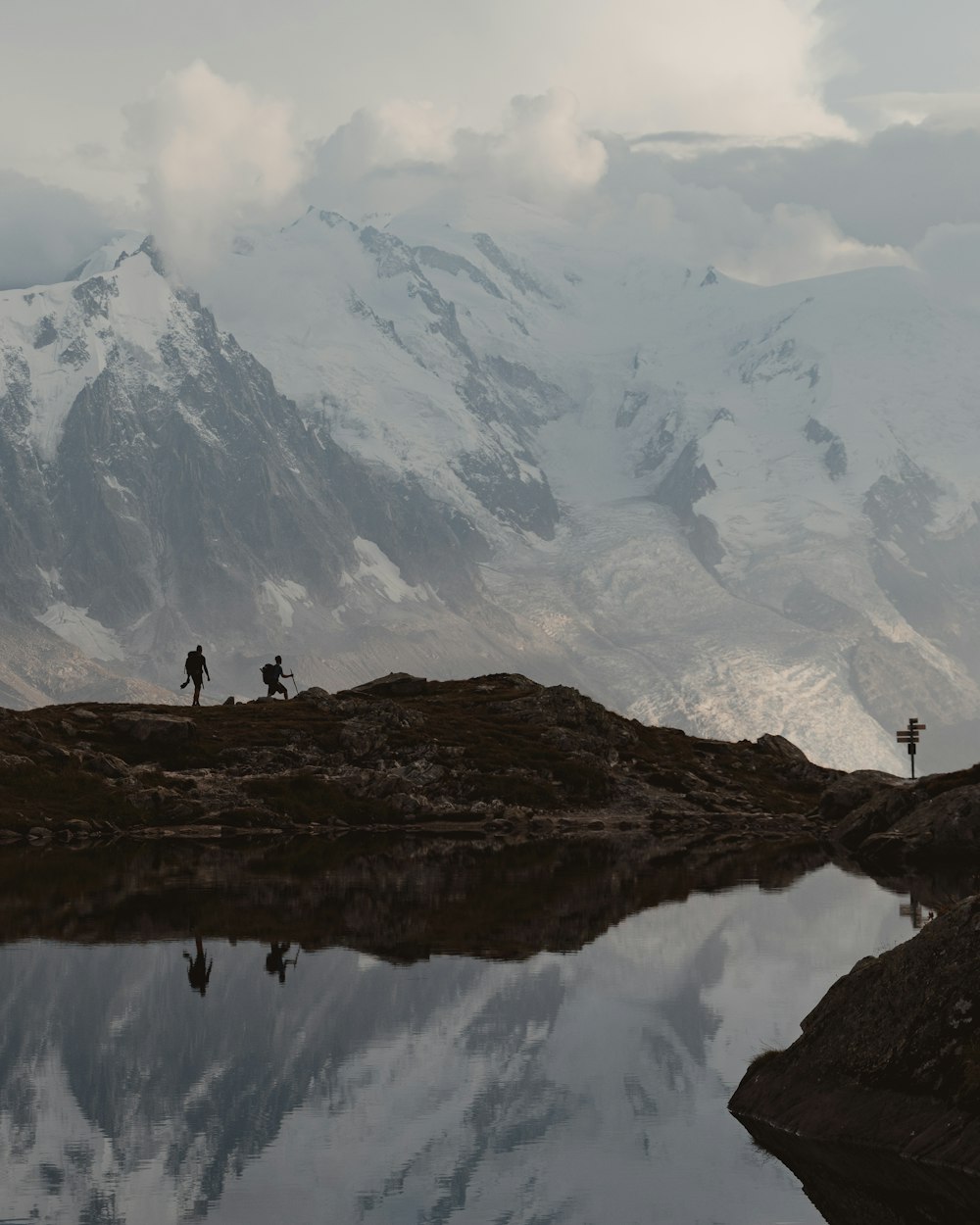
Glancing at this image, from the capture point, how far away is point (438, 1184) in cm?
2344

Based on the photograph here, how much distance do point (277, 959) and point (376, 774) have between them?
60031mm

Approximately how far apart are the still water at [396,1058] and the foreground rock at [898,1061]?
3.73 ft

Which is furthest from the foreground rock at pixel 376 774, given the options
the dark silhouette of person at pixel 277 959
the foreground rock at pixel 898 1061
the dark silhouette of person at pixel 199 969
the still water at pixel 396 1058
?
the foreground rock at pixel 898 1061

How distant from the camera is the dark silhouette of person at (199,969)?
38.6 metres

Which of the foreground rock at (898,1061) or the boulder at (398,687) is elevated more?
the boulder at (398,687)

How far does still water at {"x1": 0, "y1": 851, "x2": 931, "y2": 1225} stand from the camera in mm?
23016

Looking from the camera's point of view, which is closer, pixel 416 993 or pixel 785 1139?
pixel 785 1139

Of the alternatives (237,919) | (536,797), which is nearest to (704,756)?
(536,797)

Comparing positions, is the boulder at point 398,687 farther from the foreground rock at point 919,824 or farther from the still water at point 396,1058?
the still water at point 396,1058

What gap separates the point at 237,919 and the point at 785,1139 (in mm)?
27749

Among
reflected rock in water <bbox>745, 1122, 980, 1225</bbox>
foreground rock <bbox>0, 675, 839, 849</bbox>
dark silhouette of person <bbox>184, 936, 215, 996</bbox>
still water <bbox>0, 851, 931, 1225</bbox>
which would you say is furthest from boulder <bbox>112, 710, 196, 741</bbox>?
reflected rock in water <bbox>745, 1122, 980, 1225</bbox>

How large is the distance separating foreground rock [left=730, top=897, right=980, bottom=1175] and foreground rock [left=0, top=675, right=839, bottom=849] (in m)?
64.2

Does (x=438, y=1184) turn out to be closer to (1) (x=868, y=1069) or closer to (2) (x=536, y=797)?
(1) (x=868, y=1069)

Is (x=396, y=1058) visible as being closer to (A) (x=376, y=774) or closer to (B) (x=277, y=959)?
(B) (x=277, y=959)
